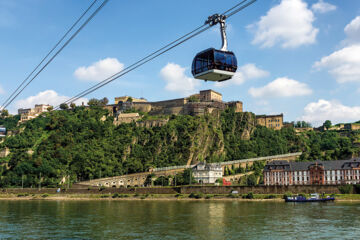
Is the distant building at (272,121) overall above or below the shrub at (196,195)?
above

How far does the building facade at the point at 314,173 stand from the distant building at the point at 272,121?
2018 inches

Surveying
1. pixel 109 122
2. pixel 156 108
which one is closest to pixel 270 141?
pixel 156 108

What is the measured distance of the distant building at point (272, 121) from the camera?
5748 inches

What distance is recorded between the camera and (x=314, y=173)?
297 ft

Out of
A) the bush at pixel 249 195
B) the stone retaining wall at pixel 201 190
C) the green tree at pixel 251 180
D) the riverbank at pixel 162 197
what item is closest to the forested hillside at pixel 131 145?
the stone retaining wall at pixel 201 190

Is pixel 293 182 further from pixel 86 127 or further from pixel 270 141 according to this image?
pixel 86 127

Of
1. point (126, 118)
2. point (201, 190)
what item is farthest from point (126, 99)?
point (201, 190)

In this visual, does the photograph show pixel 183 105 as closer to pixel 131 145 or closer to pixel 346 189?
pixel 131 145

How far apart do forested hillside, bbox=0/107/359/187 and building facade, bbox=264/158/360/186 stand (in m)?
20.6

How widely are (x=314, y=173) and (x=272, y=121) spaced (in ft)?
192

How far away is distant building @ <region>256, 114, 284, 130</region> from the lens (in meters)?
146

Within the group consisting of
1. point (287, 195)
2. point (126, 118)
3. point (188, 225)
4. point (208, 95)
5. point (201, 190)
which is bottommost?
point (188, 225)

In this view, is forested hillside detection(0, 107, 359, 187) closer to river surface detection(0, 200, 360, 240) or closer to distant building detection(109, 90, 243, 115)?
distant building detection(109, 90, 243, 115)

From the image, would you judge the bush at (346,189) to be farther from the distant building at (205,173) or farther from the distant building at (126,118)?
the distant building at (126,118)
